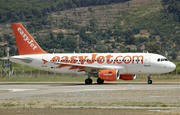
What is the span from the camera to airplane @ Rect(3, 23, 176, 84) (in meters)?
41.8

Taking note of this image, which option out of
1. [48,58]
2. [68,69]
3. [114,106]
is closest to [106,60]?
[68,69]

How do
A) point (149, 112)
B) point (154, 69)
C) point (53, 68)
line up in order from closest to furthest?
point (149, 112) → point (154, 69) → point (53, 68)

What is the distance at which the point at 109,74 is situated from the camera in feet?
133

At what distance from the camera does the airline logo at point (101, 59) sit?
42.2m

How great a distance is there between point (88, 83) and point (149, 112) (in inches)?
1015

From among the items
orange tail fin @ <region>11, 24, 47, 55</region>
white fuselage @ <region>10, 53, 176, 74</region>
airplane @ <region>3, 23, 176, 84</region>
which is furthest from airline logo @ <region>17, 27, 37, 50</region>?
white fuselage @ <region>10, 53, 176, 74</region>

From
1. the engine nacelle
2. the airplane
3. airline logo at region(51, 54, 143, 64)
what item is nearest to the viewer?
the airplane

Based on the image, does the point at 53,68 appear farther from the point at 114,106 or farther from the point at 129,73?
the point at 114,106

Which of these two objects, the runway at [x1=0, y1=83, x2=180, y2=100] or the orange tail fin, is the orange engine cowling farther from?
the orange tail fin

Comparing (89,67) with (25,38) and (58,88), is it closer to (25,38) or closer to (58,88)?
(58,88)

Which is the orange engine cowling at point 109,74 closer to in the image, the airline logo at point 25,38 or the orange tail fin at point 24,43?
the orange tail fin at point 24,43

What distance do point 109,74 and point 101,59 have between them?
353 centimetres

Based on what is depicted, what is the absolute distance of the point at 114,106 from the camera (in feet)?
62.8

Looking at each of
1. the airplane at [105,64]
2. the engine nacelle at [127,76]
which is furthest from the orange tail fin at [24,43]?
the engine nacelle at [127,76]
